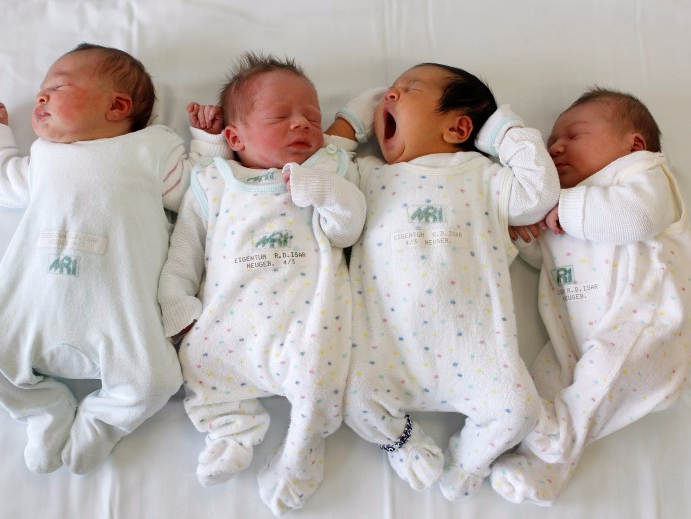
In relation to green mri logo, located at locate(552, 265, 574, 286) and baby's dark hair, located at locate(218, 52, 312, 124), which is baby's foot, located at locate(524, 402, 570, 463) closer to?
green mri logo, located at locate(552, 265, 574, 286)

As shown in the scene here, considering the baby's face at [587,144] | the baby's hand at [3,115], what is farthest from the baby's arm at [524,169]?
the baby's hand at [3,115]

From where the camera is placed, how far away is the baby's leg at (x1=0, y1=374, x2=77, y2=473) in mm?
1244

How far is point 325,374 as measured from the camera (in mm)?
1217

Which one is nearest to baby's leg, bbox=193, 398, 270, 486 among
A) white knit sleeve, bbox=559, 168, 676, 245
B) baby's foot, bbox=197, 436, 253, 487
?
baby's foot, bbox=197, 436, 253, 487

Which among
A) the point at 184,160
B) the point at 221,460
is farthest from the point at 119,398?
the point at 184,160

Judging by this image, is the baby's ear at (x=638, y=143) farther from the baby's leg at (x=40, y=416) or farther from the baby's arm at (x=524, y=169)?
the baby's leg at (x=40, y=416)

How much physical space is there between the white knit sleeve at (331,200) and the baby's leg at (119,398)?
1.32 ft

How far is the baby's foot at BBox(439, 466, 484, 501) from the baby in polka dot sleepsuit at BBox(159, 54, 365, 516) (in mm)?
257

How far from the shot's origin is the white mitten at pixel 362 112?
149 centimetres

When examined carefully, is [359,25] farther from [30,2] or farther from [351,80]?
[30,2]

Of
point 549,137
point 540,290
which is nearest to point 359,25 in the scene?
point 549,137

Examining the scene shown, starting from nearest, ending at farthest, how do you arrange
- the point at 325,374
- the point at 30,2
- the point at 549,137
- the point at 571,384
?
the point at 325,374, the point at 571,384, the point at 549,137, the point at 30,2

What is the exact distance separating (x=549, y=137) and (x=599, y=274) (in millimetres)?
→ 387

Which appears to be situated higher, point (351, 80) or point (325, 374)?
point (351, 80)
